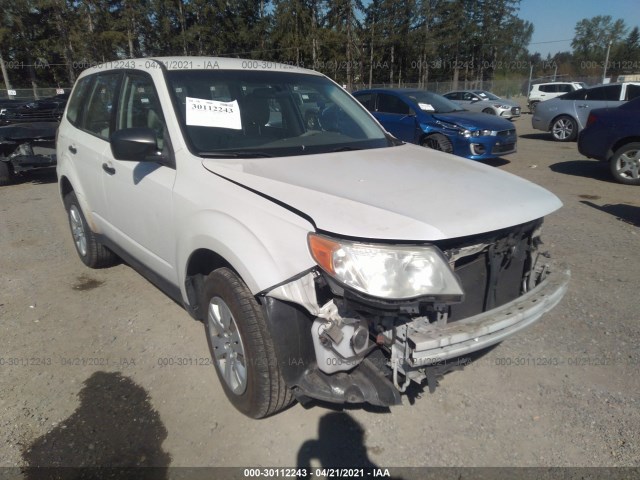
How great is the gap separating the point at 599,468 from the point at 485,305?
3.14ft

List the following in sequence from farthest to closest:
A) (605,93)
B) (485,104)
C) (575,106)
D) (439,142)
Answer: (485,104), (575,106), (605,93), (439,142)

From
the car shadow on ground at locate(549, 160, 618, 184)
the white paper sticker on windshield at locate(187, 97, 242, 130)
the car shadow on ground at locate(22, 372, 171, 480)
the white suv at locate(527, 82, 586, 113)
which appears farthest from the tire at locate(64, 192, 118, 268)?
the white suv at locate(527, 82, 586, 113)

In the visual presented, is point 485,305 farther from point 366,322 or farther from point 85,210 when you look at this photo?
point 85,210

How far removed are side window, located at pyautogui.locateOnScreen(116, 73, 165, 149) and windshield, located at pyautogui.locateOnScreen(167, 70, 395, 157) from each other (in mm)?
192

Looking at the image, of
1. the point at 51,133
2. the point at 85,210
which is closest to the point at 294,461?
the point at 85,210

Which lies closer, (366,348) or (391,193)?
(366,348)

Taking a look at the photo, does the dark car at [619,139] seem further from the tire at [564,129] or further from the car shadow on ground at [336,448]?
the car shadow on ground at [336,448]

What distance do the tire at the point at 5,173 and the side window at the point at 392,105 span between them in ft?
24.9

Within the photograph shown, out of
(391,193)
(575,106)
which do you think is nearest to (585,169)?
(575,106)

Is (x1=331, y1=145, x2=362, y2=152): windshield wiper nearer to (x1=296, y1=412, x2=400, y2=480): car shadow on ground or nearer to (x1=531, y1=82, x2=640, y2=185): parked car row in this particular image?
(x1=296, y1=412, x2=400, y2=480): car shadow on ground

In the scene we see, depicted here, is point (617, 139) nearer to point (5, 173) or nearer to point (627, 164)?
point (627, 164)

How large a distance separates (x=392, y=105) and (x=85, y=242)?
7.19m

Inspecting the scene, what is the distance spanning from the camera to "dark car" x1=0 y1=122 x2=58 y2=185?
823cm

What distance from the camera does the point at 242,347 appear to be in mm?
2297
